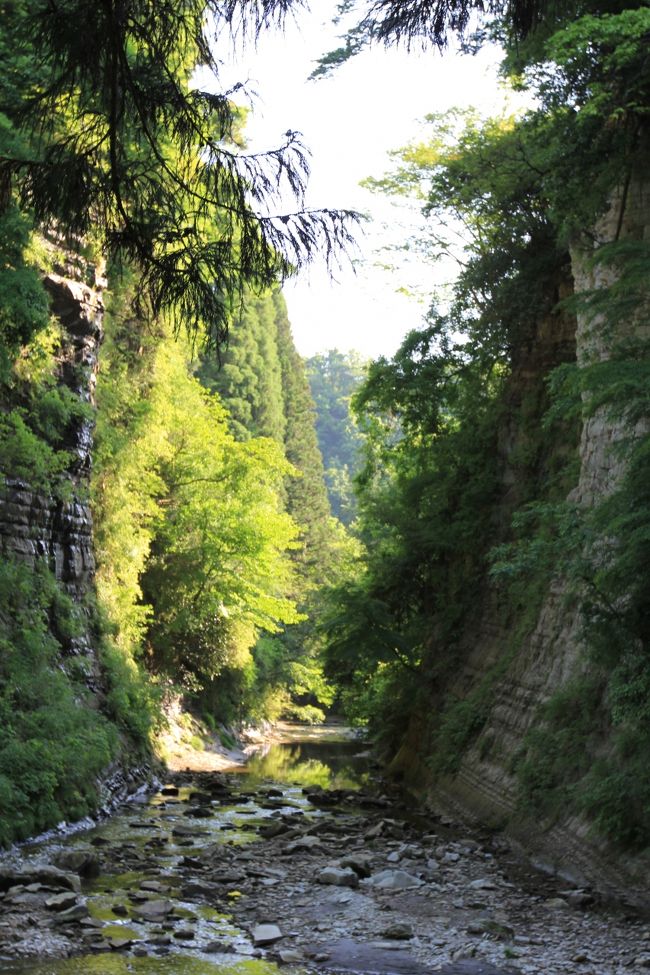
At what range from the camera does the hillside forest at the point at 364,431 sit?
6.10 meters

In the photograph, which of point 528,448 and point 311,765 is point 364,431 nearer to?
point 528,448

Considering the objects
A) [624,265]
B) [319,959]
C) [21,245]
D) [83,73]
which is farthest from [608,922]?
[21,245]

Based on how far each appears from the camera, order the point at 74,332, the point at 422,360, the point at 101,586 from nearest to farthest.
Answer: the point at 74,332
the point at 101,586
the point at 422,360

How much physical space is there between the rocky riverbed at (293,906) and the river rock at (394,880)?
20 millimetres

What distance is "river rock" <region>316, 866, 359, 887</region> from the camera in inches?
424

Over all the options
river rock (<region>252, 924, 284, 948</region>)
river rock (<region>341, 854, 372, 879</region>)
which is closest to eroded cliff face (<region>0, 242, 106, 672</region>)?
river rock (<region>341, 854, 372, 879</region>)

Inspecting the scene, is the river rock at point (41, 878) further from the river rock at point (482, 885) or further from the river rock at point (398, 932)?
the river rock at point (482, 885)

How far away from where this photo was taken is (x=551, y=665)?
14.7 meters

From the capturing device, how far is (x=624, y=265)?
36.3ft

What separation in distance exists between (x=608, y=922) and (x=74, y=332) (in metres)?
14.0

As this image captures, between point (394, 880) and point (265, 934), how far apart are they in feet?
8.59

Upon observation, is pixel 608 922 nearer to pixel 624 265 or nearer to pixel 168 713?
pixel 624 265

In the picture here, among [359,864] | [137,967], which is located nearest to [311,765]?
[359,864]

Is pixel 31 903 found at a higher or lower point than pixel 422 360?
lower
